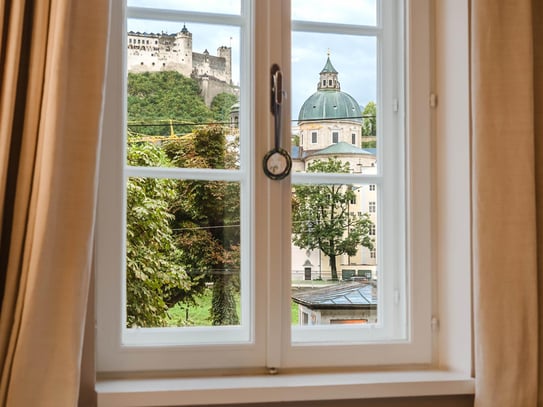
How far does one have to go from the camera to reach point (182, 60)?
182cm

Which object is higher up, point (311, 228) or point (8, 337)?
point (311, 228)

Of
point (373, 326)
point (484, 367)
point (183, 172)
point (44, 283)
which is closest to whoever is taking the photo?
point (44, 283)

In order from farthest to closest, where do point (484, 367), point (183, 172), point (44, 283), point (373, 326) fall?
point (373, 326) < point (183, 172) < point (484, 367) < point (44, 283)

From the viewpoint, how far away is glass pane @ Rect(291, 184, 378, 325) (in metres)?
1.85

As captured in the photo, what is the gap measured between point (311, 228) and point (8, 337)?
0.88 metres

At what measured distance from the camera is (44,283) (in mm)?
1357

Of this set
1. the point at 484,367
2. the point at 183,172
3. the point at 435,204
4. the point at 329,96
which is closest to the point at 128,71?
the point at 183,172

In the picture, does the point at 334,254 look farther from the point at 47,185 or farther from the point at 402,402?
the point at 47,185

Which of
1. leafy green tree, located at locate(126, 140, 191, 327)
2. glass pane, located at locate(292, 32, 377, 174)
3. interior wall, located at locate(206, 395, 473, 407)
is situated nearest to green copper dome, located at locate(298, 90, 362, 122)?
glass pane, located at locate(292, 32, 377, 174)

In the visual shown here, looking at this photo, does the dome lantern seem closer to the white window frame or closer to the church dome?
the church dome

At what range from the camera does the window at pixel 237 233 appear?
5.55ft

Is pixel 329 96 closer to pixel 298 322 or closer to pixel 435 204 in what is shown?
pixel 435 204

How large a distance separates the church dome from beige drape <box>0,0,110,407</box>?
0.66 meters

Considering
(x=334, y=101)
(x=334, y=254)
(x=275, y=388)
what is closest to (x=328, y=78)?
(x=334, y=101)
